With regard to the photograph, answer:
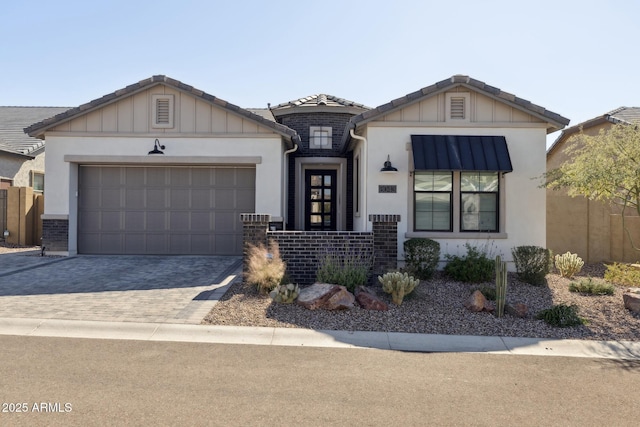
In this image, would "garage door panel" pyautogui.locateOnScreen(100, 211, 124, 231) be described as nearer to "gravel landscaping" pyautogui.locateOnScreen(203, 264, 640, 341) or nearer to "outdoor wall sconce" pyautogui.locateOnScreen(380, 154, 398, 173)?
"gravel landscaping" pyautogui.locateOnScreen(203, 264, 640, 341)

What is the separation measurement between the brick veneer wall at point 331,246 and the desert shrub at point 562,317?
10.1 feet

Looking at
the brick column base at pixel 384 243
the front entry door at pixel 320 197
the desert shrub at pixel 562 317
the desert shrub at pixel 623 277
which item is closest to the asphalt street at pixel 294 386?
the desert shrub at pixel 562 317

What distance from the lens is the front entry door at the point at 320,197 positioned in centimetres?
1472

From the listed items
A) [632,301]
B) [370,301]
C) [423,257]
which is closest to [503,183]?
[423,257]

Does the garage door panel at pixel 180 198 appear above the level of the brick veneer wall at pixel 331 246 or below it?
above

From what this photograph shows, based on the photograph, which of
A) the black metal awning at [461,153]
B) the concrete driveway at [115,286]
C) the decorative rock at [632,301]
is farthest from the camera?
the black metal awning at [461,153]

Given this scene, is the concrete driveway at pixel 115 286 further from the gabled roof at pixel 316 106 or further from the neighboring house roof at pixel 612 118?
the neighboring house roof at pixel 612 118

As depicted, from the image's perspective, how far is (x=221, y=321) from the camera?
6.23 m

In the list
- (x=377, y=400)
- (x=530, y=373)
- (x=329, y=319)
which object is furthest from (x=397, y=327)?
(x=377, y=400)

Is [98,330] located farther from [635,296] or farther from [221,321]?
[635,296]

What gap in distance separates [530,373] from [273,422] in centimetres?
301

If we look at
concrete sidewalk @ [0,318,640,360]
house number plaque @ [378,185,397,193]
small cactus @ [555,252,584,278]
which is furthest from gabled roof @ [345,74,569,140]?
concrete sidewalk @ [0,318,640,360]

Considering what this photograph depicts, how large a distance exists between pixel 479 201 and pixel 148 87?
31.0 feet

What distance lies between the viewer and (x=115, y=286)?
840 centimetres
